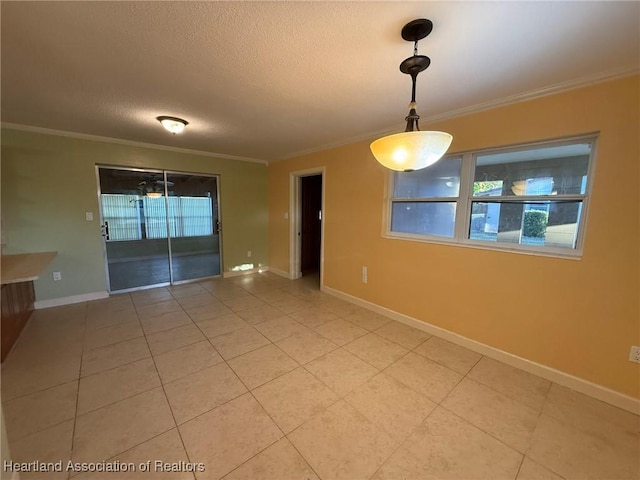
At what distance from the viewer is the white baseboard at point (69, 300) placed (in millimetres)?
3326

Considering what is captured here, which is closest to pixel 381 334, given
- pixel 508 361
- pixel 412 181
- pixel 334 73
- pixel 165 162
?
pixel 508 361

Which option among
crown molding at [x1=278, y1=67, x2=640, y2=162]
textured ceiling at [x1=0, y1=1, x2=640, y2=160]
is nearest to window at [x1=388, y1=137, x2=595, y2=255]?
crown molding at [x1=278, y1=67, x2=640, y2=162]

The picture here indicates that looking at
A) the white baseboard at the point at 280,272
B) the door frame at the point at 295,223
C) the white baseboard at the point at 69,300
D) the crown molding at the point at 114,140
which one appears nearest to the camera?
the crown molding at the point at 114,140

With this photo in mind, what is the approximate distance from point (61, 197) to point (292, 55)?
12.2ft

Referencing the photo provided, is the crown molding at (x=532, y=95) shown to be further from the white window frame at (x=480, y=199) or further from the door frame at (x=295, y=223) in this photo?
the door frame at (x=295, y=223)

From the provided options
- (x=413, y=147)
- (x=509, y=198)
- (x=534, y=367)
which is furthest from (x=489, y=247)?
(x=413, y=147)

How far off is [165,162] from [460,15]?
14.1 ft

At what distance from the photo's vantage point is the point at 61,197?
3.35 meters

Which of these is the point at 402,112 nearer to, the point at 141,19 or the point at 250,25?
the point at 250,25

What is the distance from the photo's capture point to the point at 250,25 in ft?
4.41

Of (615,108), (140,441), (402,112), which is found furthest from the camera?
(402,112)

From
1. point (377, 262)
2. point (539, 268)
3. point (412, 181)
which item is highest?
point (412, 181)

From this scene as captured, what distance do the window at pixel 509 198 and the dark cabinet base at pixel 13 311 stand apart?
4.05m

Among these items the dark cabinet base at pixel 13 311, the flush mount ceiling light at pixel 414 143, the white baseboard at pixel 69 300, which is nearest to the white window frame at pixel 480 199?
the flush mount ceiling light at pixel 414 143
